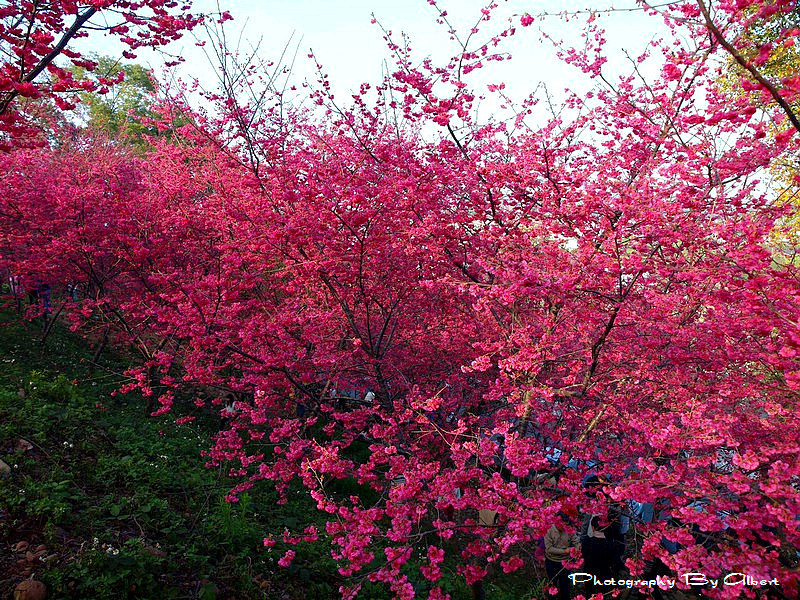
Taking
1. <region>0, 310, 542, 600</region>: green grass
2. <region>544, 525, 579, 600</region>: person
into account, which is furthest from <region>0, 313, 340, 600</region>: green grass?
<region>544, 525, 579, 600</region>: person

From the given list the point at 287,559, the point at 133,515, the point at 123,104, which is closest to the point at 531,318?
the point at 287,559

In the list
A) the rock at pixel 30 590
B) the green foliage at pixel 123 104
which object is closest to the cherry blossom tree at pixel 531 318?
the rock at pixel 30 590

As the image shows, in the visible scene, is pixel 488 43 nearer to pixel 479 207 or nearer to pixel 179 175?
pixel 479 207

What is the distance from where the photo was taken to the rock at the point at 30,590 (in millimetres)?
4180

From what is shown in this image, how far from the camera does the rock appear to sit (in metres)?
4.18

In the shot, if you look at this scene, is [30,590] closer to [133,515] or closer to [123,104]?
[133,515]

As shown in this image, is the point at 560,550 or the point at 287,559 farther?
the point at 560,550

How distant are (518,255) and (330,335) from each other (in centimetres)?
359

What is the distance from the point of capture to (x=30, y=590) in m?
4.22

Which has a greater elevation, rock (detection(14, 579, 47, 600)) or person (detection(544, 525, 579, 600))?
Answer: rock (detection(14, 579, 47, 600))

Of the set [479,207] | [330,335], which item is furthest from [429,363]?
[479,207]

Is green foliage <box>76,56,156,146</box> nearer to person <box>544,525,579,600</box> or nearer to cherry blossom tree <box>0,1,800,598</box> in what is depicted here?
cherry blossom tree <box>0,1,800,598</box>

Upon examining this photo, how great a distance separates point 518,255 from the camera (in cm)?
534

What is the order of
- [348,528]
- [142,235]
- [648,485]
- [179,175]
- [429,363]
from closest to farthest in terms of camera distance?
[648,485]
[348,528]
[429,363]
[142,235]
[179,175]
